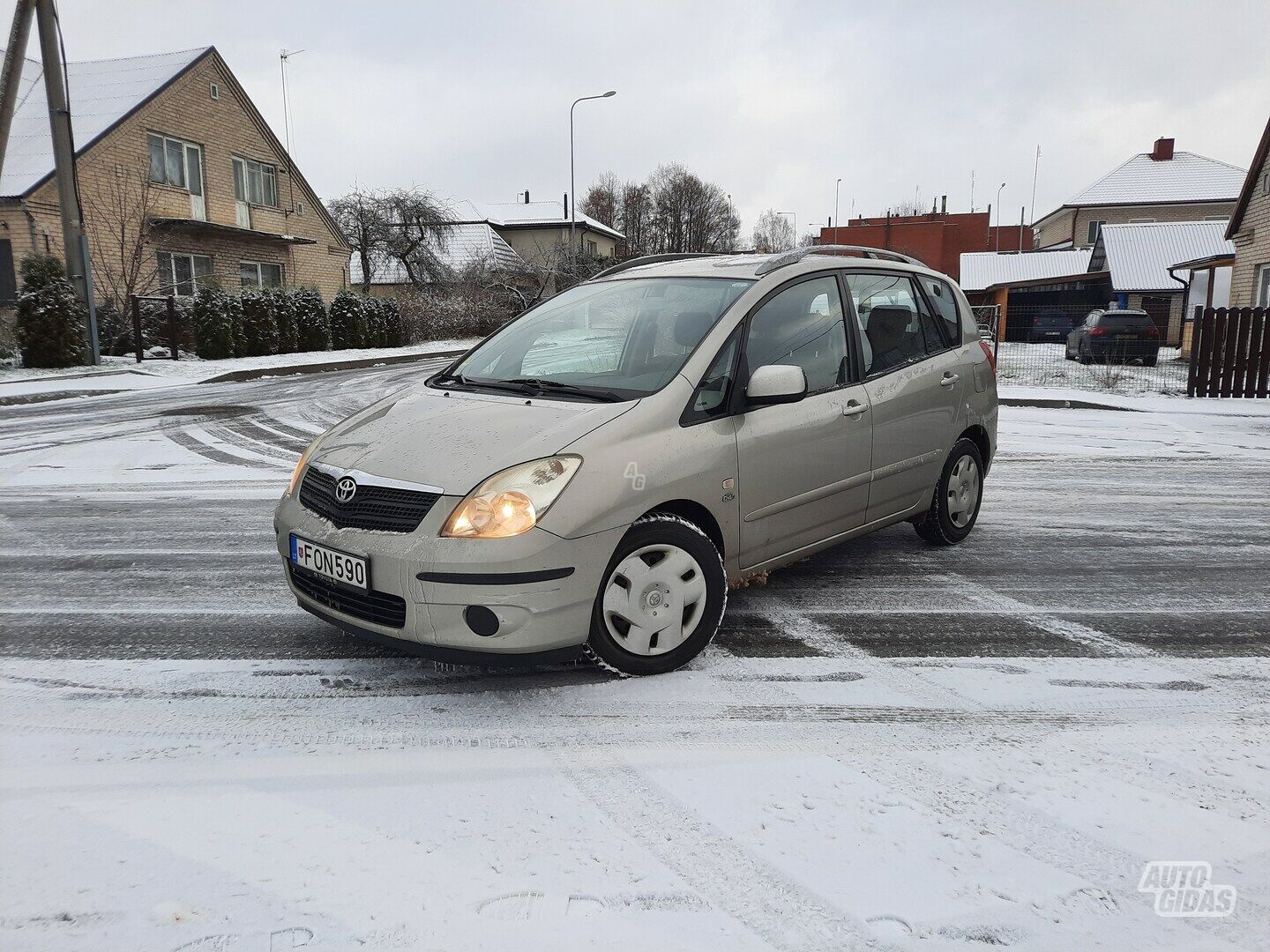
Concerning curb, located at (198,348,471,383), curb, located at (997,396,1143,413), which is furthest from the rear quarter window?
curb, located at (198,348,471,383)

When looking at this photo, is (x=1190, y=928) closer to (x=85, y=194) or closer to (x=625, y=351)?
(x=625, y=351)

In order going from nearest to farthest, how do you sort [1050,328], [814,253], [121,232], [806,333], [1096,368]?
[806,333] → [814,253] → [1096,368] → [121,232] → [1050,328]

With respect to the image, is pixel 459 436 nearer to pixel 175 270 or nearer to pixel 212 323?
pixel 212 323

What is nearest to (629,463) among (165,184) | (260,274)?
(165,184)

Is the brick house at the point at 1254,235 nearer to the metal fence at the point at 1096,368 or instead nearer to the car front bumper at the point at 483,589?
the metal fence at the point at 1096,368

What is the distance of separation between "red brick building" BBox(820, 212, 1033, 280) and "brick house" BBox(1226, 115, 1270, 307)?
34755 millimetres

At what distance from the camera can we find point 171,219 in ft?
85.3

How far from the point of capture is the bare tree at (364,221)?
4228 cm

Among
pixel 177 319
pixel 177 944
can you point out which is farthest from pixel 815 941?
pixel 177 319

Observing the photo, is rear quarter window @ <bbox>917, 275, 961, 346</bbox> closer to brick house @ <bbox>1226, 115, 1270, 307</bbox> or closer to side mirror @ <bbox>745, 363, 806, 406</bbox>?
side mirror @ <bbox>745, 363, 806, 406</bbox>

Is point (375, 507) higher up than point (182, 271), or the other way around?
point (182, 271)

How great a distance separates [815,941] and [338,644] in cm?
260

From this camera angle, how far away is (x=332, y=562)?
354 centimetres

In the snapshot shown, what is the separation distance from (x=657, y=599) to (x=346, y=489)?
1.31 m
